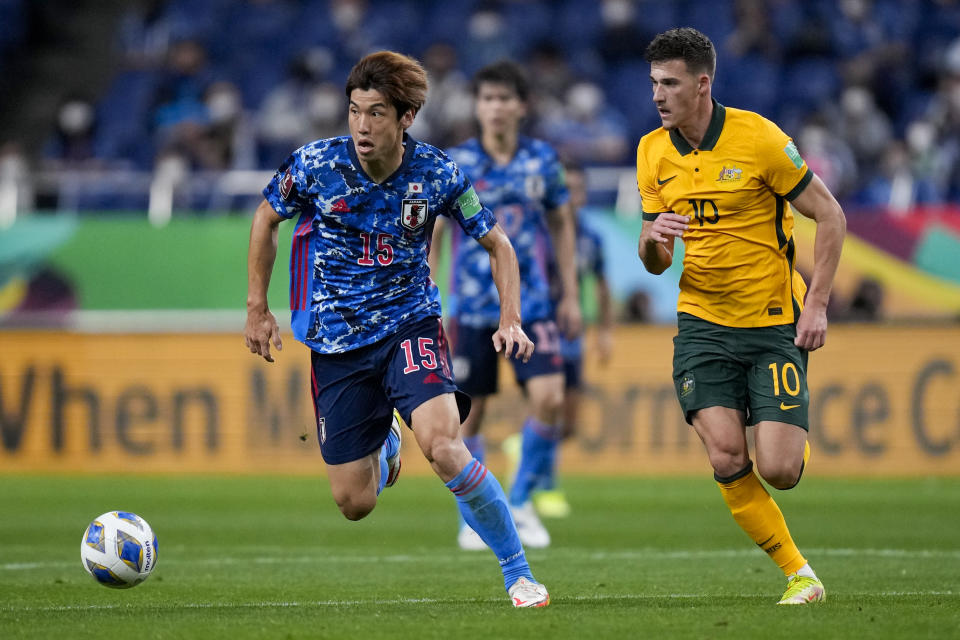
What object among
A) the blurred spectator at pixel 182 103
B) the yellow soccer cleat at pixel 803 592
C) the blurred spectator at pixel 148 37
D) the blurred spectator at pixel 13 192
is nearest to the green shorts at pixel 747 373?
the yellow soccer cleat at pixel 803 592

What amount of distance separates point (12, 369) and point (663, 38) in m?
10.7

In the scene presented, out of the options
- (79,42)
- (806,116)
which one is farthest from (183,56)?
(806,116)

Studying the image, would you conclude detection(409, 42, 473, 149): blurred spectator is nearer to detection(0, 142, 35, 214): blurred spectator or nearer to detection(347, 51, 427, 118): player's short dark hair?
detection(0, 142, 35, 214): blurred spectator

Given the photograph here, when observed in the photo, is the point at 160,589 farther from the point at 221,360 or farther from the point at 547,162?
the point at 221,360

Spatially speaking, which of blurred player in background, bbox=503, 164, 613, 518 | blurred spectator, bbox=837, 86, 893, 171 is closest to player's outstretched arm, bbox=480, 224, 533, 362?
blurred player in background, bbox=503, 164, 613, 518

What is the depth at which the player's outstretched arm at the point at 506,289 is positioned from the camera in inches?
254

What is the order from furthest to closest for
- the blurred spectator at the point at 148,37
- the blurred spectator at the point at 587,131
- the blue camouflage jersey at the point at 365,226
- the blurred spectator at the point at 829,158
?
the blurred spectator at the point at 148,37 < the blurred spectator at the point at 587,131 < the blurred spectator at the point at 829,158 < the blue camouflage jersey at the point at 365,226

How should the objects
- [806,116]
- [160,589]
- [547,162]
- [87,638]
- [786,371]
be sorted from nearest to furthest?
1. [87,638]
2. [786,371]
3. [160,589]
4. [547,162]
5. [806,116]

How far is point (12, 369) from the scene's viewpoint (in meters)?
15.6

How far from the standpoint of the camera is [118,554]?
6.91 metres

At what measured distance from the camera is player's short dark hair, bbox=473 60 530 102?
385 inches

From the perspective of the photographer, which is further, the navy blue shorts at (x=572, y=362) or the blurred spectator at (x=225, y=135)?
the blurred spectator at (x=225, y=135)

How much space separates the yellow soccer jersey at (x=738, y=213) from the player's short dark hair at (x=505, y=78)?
2921 mm

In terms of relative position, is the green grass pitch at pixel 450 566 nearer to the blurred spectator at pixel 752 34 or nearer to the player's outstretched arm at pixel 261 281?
the player's outstretched arm at pixel 261 281
